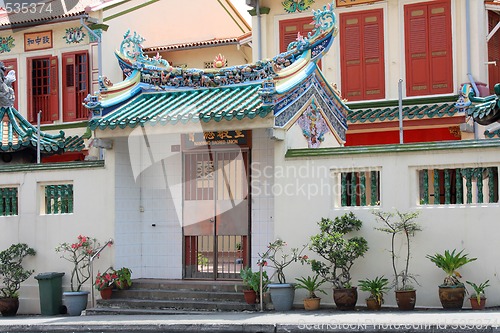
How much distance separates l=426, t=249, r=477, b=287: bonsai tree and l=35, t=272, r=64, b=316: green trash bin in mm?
6991

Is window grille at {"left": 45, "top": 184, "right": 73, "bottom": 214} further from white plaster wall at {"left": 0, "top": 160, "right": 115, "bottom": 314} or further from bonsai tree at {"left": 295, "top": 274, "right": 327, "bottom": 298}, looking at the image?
bonsai tree at {"left": 295, "top": 274, "right": 327, "bottom": 298}

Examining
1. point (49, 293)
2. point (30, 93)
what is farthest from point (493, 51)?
point (30, 93)

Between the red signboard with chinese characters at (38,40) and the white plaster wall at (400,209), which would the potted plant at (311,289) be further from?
the red signboard with chinese characters at (38,40)

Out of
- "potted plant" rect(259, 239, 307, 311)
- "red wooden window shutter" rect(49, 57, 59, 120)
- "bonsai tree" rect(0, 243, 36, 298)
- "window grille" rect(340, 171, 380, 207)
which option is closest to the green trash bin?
"bonsai tree" rect(0, 243, 36, 298)

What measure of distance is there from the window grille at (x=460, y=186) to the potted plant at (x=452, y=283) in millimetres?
858

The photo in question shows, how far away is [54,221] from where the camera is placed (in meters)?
17.1

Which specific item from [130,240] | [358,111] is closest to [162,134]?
[130,240]

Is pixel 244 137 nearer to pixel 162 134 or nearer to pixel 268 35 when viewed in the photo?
pixel 162 134

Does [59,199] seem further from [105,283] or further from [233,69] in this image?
[233,69]

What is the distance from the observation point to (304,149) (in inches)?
602

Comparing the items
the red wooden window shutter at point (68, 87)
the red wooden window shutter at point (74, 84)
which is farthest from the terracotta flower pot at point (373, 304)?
the red wooden window shutter at point (68, 87)

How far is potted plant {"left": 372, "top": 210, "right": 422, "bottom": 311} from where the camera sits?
45.9 feet

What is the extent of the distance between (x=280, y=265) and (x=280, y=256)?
0.27m

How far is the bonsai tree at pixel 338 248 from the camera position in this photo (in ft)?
46.6
